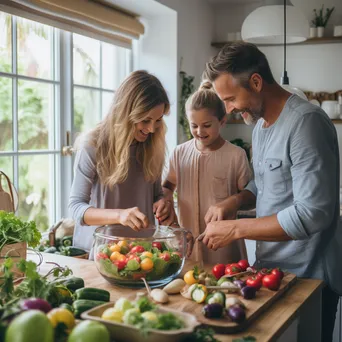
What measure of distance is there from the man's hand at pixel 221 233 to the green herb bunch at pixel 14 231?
0.57m

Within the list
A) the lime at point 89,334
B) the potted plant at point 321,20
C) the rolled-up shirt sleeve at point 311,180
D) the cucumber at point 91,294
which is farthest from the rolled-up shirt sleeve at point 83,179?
the potted plant at point 321,20

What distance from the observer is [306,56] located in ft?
15.3

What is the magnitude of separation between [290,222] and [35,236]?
2.70ft

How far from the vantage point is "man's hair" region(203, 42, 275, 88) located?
1912 mm

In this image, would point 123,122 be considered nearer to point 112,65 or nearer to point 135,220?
point 135,220

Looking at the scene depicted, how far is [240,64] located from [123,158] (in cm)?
61

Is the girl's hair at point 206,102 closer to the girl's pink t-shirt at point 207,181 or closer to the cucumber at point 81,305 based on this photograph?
the girl's pink t-shirt at point 207,181

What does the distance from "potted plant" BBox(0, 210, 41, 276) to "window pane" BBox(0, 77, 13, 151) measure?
3.81ft

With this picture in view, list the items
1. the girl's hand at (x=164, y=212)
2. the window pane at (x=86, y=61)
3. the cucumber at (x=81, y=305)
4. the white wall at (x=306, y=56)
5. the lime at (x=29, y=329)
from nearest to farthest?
the lime at (x=29, y=329) → the cucumber at (x=81, y=305) → the girl's hand at (x=164, y=212) → the window pane at (x=86, y=61) → the white wall at (x=306, y=56)

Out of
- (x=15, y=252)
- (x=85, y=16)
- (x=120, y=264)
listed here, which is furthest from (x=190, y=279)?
(x=85, y=16)

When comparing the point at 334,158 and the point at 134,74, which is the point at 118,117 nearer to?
the point at 134,74

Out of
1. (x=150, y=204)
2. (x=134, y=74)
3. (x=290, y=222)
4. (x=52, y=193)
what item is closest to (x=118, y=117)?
(x=134, y=74)

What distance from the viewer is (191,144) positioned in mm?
2686

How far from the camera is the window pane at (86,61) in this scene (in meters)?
3.45
